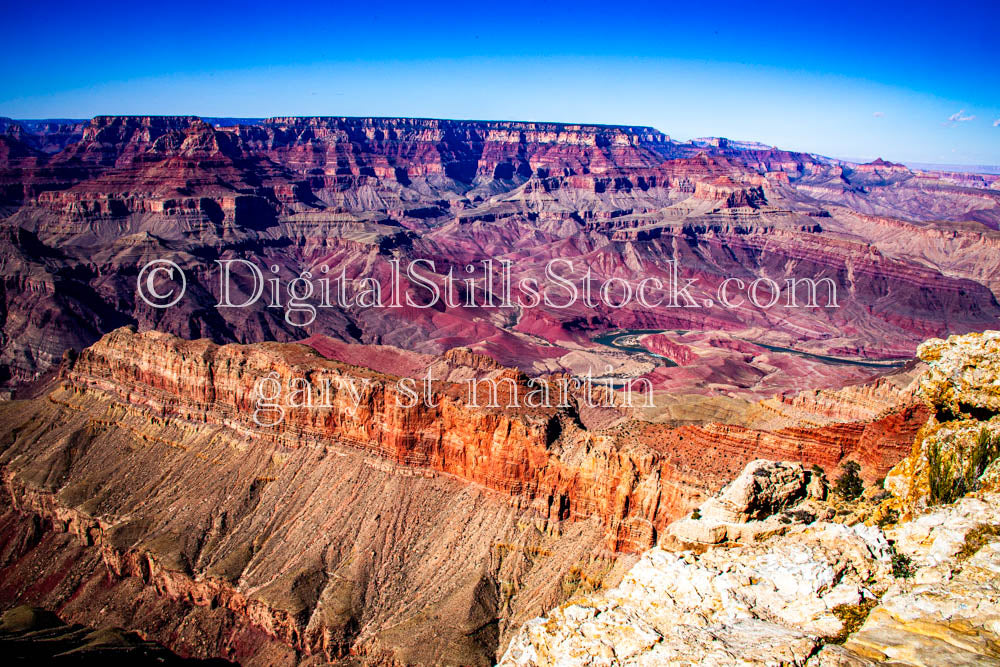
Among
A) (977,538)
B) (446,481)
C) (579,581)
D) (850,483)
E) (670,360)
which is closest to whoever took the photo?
(977,538)

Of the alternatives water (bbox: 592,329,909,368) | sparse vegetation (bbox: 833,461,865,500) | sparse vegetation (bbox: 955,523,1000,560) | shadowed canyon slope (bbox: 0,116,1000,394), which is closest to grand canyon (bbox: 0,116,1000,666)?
sparse vegetation (bbox: 955,523,1000,560)

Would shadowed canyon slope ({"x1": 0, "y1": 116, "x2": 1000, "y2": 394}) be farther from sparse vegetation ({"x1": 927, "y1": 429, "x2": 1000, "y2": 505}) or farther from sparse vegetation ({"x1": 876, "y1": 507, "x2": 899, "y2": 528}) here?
sparse vegetation ({"x1": 927, "y1": 429, "x2": 1000, "y2": 505})

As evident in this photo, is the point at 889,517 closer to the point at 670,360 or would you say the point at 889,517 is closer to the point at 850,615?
the point at 850,615

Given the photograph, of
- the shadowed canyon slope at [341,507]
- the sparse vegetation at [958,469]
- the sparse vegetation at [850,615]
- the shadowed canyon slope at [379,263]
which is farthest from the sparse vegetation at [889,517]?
the shadowed canyon slope at [379,263]

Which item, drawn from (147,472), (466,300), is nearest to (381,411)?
(147,472)

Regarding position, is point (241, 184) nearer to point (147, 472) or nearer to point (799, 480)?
point (147, 472)

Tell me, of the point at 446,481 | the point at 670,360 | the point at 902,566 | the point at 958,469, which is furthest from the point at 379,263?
the point at 902,566
